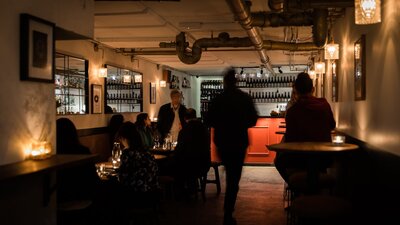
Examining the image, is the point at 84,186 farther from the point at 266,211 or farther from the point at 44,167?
the point at 266,211

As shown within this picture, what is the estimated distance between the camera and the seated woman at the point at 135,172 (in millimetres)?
4578

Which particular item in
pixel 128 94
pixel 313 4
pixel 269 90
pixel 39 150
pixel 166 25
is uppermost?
pixel 166 25

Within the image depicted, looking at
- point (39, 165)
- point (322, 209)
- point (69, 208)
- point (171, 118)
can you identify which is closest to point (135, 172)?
point (69, 208)

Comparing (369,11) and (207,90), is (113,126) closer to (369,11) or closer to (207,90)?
(369,11)

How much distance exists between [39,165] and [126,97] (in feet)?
31.7

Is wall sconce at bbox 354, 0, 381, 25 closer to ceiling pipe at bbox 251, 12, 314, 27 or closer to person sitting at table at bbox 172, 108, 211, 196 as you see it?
ceiling pipe at bbox 251, 12, 314, 27

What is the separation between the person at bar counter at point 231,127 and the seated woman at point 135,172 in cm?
77

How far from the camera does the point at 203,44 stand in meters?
9.00

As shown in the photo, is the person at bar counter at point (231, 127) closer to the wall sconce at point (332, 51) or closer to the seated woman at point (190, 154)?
the seated woman at point (190, 154)

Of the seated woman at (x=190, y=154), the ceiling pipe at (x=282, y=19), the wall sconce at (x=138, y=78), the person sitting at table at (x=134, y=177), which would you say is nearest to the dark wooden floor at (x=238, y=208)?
the seated woman at (x=190, y=154)

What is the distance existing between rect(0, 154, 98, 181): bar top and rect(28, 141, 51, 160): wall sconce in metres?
0.06

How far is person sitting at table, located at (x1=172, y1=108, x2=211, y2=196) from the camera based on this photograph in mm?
6836

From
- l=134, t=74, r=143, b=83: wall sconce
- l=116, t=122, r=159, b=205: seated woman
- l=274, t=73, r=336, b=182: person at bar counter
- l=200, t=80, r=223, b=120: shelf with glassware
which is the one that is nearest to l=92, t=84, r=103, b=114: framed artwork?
l=134, t=74, r=143, b=83: wall sconce

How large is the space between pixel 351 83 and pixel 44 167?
4194mm
